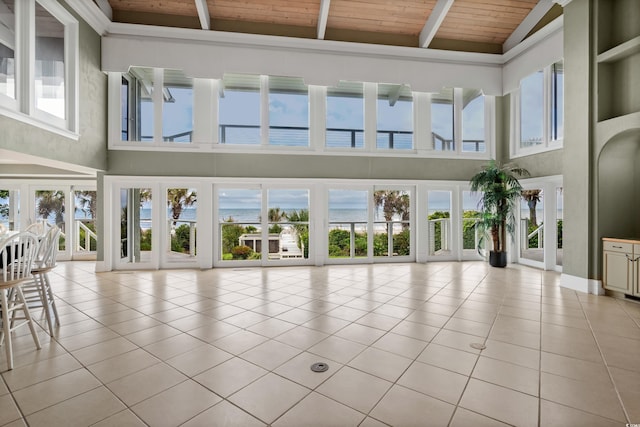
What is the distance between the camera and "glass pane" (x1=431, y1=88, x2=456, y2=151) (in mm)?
7676

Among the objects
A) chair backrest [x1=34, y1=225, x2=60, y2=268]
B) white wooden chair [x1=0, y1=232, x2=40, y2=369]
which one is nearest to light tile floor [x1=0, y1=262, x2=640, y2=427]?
white wooden chair [x1=0, y1=232, x2=40, y2=369]

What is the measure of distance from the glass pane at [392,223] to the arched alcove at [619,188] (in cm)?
359

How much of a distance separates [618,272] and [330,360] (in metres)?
4.52

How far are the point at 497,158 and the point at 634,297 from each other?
415cm

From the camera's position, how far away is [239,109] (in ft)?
22.9

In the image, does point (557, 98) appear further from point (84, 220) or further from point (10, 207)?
point (10, 207)

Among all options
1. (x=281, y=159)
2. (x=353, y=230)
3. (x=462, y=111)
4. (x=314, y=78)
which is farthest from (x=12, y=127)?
(x=462, y=111)

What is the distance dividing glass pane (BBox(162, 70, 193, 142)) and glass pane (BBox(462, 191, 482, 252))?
6570 mm

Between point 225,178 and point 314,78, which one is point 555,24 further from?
point 225,178

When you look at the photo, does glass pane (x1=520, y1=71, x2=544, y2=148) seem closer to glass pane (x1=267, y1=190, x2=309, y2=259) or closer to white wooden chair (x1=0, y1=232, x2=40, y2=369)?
glass pane (x1=267, y1=190, x2=309, y2=259)

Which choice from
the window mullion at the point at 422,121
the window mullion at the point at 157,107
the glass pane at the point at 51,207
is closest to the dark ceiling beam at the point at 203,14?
the window mullion at the point at 157,107

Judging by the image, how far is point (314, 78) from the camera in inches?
274

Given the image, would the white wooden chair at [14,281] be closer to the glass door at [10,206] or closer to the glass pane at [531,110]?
the glass door at [10,206]

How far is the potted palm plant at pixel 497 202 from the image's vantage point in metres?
6.86
